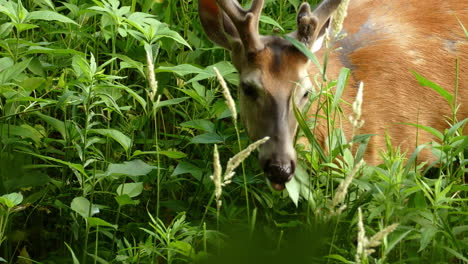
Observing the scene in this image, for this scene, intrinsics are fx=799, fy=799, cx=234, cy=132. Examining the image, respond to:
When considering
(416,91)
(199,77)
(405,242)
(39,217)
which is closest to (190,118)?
(199,77)

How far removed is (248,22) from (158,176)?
123 centimetres

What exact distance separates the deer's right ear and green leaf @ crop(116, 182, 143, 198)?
1.03 meters

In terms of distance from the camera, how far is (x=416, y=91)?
4.48 m

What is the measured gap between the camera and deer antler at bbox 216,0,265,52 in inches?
146

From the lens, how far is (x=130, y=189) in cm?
328

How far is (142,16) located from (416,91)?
1.66 m

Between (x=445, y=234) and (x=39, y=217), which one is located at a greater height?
(x=445, y=234)

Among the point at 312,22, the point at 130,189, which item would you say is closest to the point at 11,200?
the point at 130,189

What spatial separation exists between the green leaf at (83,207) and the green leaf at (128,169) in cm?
14

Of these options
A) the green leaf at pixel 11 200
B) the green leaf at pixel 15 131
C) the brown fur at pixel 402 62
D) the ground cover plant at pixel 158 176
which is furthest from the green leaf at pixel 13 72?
the brown fur at pixel 402 62

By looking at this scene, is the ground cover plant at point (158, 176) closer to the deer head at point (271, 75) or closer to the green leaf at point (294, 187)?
the green leaf at point (294, 187)

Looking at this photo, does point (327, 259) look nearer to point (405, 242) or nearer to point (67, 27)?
point (405, 242)

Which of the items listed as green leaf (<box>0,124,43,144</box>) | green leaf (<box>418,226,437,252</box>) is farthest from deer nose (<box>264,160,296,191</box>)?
green leaf (<box>0,124,43,144</box>)

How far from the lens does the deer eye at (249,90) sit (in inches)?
145
